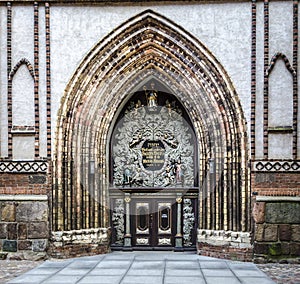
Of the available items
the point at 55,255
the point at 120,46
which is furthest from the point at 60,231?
the point at 120,46

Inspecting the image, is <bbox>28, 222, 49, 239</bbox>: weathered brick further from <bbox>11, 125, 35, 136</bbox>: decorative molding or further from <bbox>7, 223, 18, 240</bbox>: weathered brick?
<bbox>11, 125, 35, 136</bbox>: decorative molding

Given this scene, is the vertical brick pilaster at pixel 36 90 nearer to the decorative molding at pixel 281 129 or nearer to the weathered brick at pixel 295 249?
the decorative molding at pixel 281 129

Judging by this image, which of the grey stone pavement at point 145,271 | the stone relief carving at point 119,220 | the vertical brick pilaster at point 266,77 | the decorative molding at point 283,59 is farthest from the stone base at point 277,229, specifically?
the stone relief carving at point 119,220

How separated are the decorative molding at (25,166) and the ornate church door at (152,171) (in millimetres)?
1491

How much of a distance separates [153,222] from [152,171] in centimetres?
104

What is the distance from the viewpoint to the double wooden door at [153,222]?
920 cm

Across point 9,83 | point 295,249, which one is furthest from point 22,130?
point 295,249

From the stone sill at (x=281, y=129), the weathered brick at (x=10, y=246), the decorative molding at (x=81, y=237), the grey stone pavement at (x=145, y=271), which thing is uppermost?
the stone sill at (x=281, y=129)

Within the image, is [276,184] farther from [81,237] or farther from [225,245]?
[81,237]

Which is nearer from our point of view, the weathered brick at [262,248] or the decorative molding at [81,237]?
the weathered brick at [262,248]

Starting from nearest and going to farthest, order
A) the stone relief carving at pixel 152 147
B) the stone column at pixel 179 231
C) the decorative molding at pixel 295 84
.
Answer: the decorative molding at pixel 295 84 → the stone column at pixel 179 231 → the stone relief carving at pixel 152 147

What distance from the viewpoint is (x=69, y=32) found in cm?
855

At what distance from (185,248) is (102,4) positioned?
5.04m

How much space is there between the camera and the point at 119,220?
925 cm
